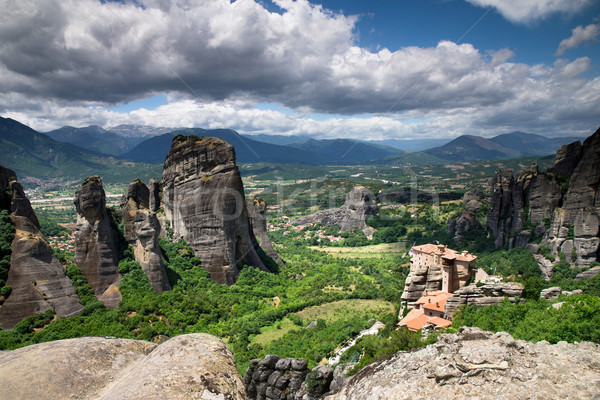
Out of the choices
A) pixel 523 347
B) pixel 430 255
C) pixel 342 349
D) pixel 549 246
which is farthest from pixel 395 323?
pixel 549 246

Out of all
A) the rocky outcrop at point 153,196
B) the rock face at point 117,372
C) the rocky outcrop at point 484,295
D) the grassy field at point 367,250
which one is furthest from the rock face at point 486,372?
the grassy field at point 367,250

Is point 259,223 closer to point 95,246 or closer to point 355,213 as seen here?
point 95,246

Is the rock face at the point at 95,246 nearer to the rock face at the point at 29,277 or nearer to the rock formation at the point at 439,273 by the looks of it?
the rock face at the point at 29,277

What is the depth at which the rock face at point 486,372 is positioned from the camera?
20.9 ft

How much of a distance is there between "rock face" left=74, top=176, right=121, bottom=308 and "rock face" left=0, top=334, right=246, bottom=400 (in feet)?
60.9

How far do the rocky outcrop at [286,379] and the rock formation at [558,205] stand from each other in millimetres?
33861

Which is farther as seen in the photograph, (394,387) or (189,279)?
(189,279)

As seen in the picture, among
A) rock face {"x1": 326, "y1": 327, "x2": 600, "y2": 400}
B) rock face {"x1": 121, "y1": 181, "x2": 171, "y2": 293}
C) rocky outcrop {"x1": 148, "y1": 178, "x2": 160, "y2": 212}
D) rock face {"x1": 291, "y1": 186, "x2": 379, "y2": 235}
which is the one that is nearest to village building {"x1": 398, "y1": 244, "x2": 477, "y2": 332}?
rock face {"x1": 326, "y1": 327, "x2": 600, "y2": 400}

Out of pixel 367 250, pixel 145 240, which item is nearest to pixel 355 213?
pixel 367 250

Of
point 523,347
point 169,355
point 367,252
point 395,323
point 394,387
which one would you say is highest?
point 169,355

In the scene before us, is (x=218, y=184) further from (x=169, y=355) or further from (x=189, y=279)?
(x=169, y=355)

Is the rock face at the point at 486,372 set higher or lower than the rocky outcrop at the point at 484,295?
higher

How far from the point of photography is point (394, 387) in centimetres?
749

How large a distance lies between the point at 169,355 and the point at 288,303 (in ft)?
84.5
